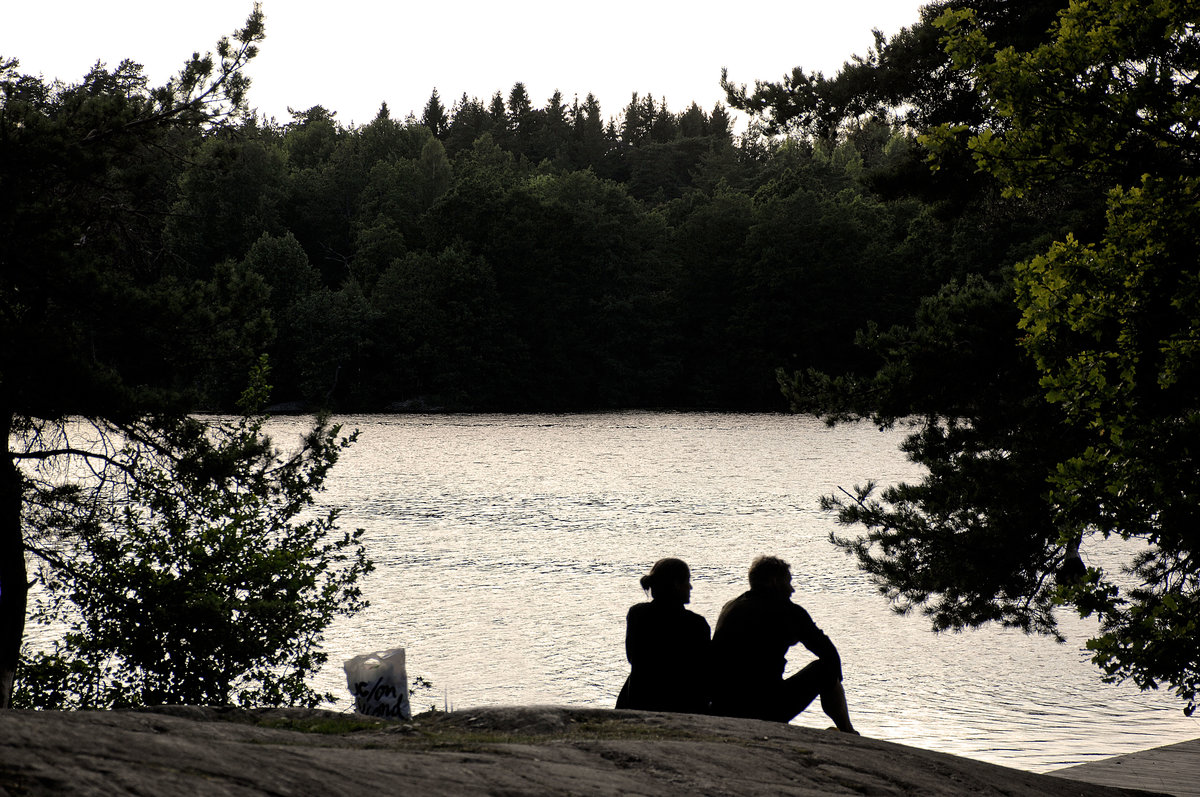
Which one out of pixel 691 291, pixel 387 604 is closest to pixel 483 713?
pixel 387 604

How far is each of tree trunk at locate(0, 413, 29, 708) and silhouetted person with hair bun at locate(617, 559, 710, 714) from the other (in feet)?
24.6

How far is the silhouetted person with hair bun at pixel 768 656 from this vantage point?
567 cm

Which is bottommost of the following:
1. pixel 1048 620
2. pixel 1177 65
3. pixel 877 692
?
pixel 877 692

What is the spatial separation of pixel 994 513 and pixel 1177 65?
6956mm

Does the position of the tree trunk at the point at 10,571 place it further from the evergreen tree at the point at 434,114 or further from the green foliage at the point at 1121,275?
the evergreen tree at the point at 434,114

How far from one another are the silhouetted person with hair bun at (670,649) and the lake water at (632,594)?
7.07 m

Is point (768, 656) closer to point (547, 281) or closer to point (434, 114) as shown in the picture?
point (547, 281)

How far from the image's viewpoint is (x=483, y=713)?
505 centimetres

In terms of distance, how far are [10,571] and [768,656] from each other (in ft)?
28.5

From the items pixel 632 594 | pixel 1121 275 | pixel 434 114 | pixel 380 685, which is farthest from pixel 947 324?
pixel 434 114

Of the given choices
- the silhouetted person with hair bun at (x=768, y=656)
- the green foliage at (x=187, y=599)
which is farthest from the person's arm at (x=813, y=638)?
the green foliage at (x=187, y=599)

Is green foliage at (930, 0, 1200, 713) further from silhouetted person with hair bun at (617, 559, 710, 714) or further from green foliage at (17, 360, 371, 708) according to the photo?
green foliage at (17, 360, 371, 708)

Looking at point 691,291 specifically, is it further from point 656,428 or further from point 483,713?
point 483,713

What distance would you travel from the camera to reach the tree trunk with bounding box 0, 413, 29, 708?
10867mm
